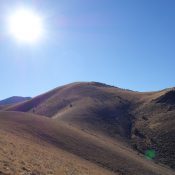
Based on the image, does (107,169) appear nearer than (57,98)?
Yes

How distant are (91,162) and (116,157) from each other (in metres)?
6.07

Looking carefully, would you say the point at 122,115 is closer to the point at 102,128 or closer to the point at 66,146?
the point at 102,128

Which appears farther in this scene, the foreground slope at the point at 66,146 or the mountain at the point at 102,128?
the mountain at the point at 102,128

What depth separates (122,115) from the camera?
84.0 meters

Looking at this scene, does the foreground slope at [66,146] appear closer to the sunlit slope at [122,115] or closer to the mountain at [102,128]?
the mountain at [102,128]

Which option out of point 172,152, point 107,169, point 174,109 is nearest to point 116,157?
point 107,169

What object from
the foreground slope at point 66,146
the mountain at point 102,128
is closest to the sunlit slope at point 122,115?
the mountain at point 102,128

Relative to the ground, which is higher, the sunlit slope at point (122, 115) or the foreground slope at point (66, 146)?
the sunlit slope at point (122, 115)

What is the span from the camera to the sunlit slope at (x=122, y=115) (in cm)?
6444

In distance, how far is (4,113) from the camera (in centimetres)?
5397

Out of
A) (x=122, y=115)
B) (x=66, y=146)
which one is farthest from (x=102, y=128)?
(x=66, y=146)

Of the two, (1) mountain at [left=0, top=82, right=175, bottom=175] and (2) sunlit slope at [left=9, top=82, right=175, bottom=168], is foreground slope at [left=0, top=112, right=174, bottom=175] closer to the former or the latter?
(1) mountain at [left=0, top=82, right=175, bottom=175]

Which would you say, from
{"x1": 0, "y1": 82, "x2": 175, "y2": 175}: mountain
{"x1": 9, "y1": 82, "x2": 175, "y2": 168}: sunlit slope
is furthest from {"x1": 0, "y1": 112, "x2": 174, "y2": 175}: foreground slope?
{"x1": 9, "y1": 82, "x2": 175, "y2": 168}: sunlit slope

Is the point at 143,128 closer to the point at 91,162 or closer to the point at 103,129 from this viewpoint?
the point at 103,129
